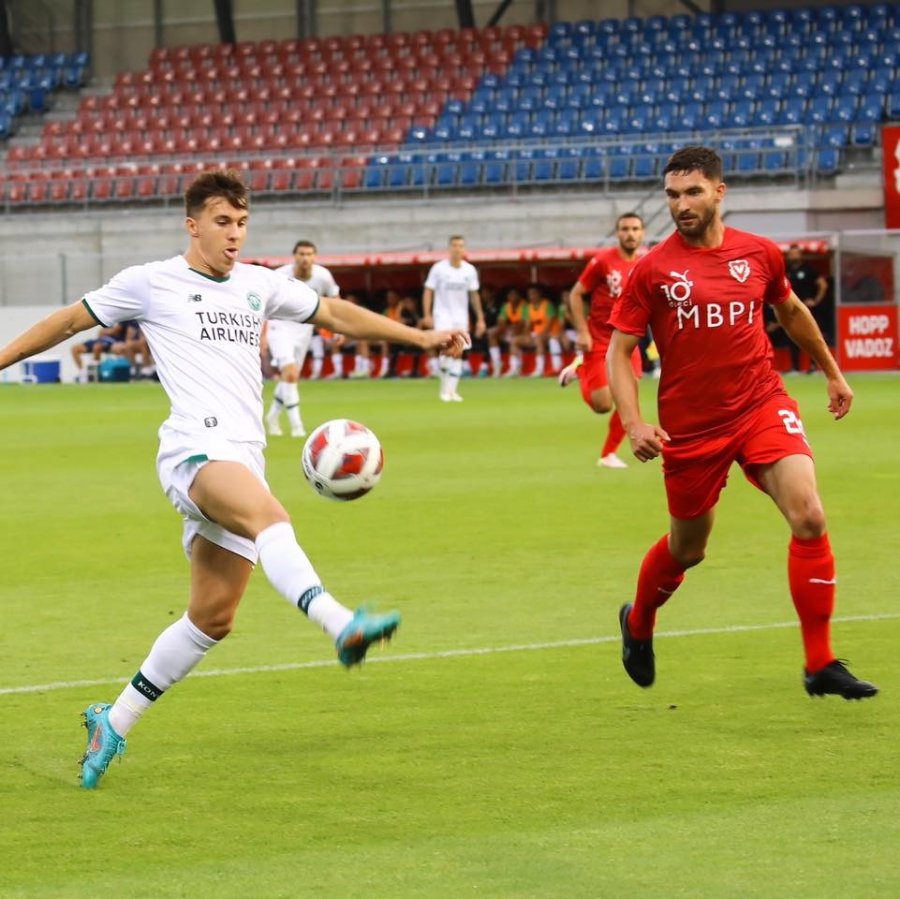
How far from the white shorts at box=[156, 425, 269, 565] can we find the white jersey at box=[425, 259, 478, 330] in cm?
2334

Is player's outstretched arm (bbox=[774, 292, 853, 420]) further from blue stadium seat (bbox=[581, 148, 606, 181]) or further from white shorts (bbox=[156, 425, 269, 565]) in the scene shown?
blue stadium seat (bbox=[581, 148, 606, 181])

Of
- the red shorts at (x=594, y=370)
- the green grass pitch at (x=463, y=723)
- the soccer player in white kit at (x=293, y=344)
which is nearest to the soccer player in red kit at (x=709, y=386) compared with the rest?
the green grass pitch at (x=463, y=723)

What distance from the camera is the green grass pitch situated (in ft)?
16.2

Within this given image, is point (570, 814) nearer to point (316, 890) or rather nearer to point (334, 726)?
point (316, 890)

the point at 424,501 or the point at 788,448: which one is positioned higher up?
the point at 788,448

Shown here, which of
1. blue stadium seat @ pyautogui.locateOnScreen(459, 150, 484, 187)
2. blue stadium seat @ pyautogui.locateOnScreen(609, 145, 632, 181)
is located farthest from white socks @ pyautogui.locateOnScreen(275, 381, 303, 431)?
blue stadium seat @ pyautogui.locateOnScreen(459, 150, 484, 187)

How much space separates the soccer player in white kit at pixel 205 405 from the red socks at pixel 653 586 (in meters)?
1.62

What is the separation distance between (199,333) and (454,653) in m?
2.62

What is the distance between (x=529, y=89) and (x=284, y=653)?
3702 centimetres

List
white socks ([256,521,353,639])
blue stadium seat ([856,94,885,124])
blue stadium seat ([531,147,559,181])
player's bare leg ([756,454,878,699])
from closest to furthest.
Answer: white socks ([256,521,353,639])
player's bare leg ([756,454,878,699])
blue stadium seat ([856,94,885,124])
blue stadium seat ([531,147,559,181])

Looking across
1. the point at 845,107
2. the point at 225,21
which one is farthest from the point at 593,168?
the point at 225,21

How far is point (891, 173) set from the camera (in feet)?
117

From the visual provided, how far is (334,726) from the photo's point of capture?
22.4ft

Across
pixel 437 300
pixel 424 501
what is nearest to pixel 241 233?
pixel 424 501
